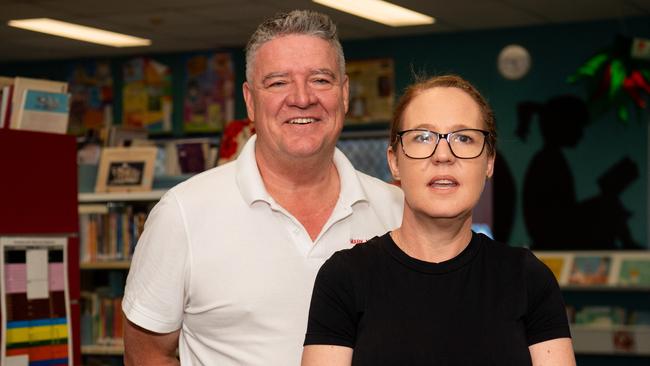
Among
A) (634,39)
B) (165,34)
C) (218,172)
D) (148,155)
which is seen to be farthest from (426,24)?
(218,172)

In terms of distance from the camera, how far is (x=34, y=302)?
4.57m

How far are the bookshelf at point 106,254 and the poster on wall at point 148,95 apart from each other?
420 centimetres

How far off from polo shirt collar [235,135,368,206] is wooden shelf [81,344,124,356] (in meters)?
3.89

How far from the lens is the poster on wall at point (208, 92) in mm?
10078

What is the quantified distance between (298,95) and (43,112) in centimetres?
288

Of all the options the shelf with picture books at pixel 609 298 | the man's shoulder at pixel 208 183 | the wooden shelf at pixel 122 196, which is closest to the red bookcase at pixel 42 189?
the wooden shelf at pixel 122 196

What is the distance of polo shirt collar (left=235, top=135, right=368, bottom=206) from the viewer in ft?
7.61

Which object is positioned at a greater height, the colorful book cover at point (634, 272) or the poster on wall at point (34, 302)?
the poster on wall at point (34, 302)

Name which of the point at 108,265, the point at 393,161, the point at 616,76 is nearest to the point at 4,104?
the point at 108,265

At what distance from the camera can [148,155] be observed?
6.26m

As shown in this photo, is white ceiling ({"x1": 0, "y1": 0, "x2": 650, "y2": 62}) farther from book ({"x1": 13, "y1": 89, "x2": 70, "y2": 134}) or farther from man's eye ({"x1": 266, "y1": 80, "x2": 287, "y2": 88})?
man's eye ({"x1": 266, "y1": 80, "x2": 287, "y2": 88})

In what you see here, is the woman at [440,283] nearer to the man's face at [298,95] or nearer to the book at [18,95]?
the man's face at [298,95]

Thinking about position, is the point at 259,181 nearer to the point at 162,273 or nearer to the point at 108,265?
the point at 162,273

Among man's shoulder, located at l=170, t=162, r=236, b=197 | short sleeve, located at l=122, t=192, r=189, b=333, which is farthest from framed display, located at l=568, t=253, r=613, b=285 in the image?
short sleeve, located at l=122, t=192, r=189, b=333
